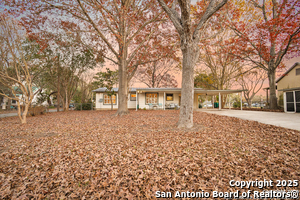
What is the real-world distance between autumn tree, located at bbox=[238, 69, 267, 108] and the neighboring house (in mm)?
2990

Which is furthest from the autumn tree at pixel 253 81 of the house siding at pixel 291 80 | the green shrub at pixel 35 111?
the green shrub at pixel 35 111

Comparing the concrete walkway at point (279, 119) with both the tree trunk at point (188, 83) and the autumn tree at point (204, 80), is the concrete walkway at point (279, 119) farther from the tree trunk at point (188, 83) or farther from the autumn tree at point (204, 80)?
the autumn tree at point (204, 80)

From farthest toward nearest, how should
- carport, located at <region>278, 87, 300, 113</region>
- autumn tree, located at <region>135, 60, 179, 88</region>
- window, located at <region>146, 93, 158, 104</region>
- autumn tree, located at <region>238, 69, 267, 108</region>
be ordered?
autumn tree, located at <region>135, 60, 179, 88</region>, autumn tree, located at <region>238, 69, 267, 108</region>, window, located at <region>146, 93, 158, 104</region>, carport, located at <region>278, 87, 300, 113</region>

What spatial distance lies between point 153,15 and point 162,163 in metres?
10.4

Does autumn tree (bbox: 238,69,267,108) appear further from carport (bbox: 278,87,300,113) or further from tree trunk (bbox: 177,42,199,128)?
tree trunk (bbox: 177,42,199,128)

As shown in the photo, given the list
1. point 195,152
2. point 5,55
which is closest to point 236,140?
point 195,152

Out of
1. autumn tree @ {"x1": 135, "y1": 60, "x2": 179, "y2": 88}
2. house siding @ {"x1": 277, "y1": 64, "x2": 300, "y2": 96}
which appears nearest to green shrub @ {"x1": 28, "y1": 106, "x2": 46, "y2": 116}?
autumn tree @ {"x1": 135, "y1": 60, "x2": 179, "y2": 88}

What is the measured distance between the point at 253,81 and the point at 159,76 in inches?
594

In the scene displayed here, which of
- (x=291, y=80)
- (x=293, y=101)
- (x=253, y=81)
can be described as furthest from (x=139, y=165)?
(x=253, y=81)

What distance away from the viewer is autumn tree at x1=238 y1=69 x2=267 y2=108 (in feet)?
65.5

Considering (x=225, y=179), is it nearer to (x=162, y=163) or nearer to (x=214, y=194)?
(x=214, y=194)

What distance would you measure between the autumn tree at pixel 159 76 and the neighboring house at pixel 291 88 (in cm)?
1431

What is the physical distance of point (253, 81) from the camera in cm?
2147

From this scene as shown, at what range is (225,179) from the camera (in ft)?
7.75
